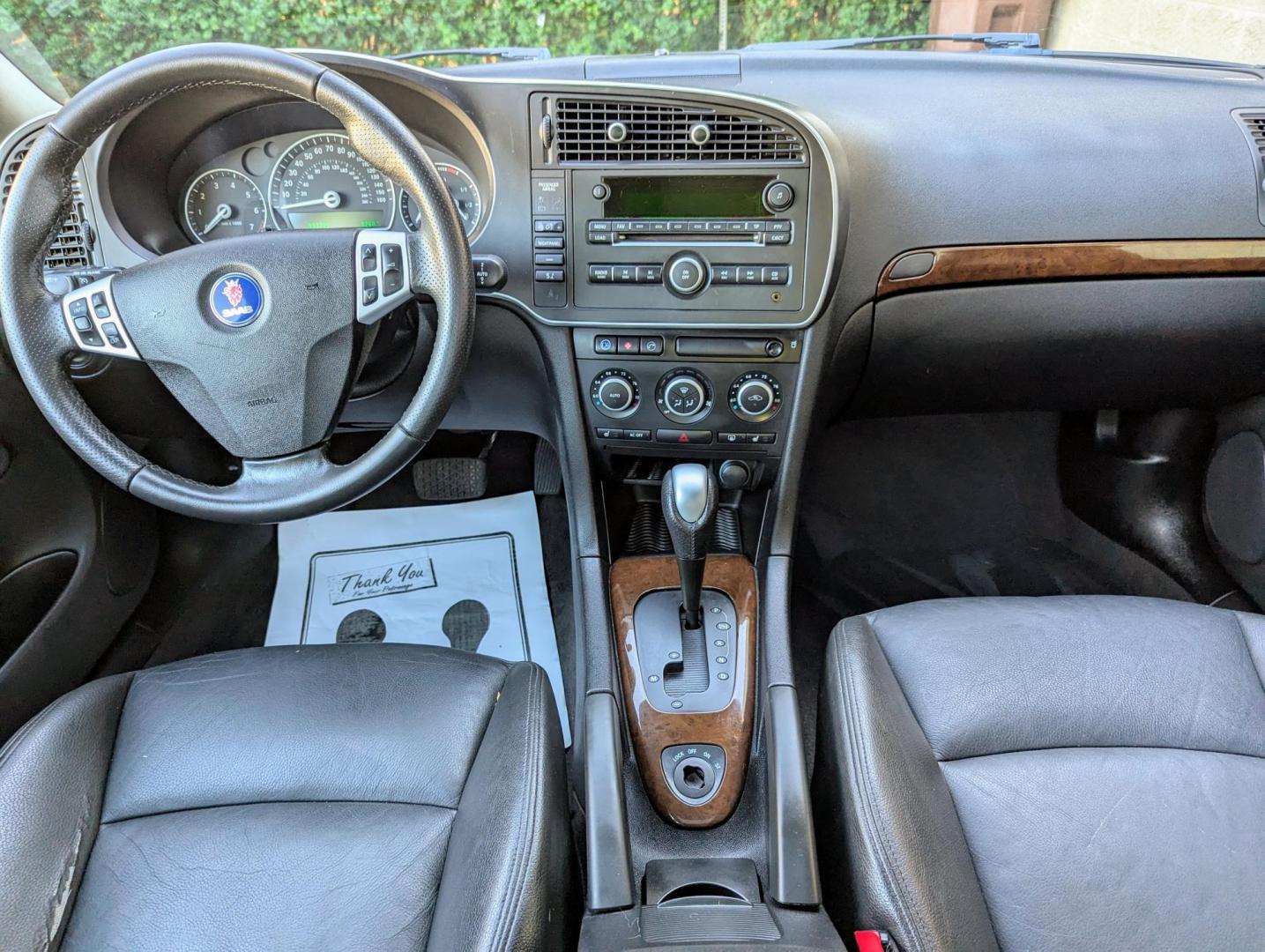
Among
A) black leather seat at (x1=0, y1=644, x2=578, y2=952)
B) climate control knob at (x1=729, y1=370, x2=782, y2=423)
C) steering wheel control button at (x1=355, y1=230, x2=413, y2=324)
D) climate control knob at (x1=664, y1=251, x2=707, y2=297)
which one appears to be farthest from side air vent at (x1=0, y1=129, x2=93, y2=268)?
climate control knob at (x1=729, y1=370, x2=782, y2=423)

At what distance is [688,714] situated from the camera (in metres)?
1.20

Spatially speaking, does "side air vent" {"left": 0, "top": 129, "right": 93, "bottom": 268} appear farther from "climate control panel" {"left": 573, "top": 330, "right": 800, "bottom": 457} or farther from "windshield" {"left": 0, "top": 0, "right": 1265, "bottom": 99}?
"climate control panel" {"left": 573, "top": 330, "right": 800, "bottom": 457}

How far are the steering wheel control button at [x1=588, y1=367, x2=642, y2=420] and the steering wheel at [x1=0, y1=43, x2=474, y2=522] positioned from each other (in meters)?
0.30

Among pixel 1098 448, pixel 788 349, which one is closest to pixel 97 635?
pixel 788 349

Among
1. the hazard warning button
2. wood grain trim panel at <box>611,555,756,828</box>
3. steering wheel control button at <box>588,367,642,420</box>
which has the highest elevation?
steering wheel control button at <box>588,367,642,420</box>

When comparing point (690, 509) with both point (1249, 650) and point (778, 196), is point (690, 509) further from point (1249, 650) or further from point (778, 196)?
point (1249, 650)

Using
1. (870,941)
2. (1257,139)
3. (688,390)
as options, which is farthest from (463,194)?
(1257,139)

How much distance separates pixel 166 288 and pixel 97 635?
2.50 ft

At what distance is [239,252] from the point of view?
40.2 inches

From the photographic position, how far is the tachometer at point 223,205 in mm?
1334

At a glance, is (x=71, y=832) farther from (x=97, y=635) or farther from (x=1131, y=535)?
(x=1131, y=535)

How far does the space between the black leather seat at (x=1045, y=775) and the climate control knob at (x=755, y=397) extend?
33cm

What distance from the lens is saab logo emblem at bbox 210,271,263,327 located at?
1019 mm

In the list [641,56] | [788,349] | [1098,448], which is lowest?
[1098,448]
